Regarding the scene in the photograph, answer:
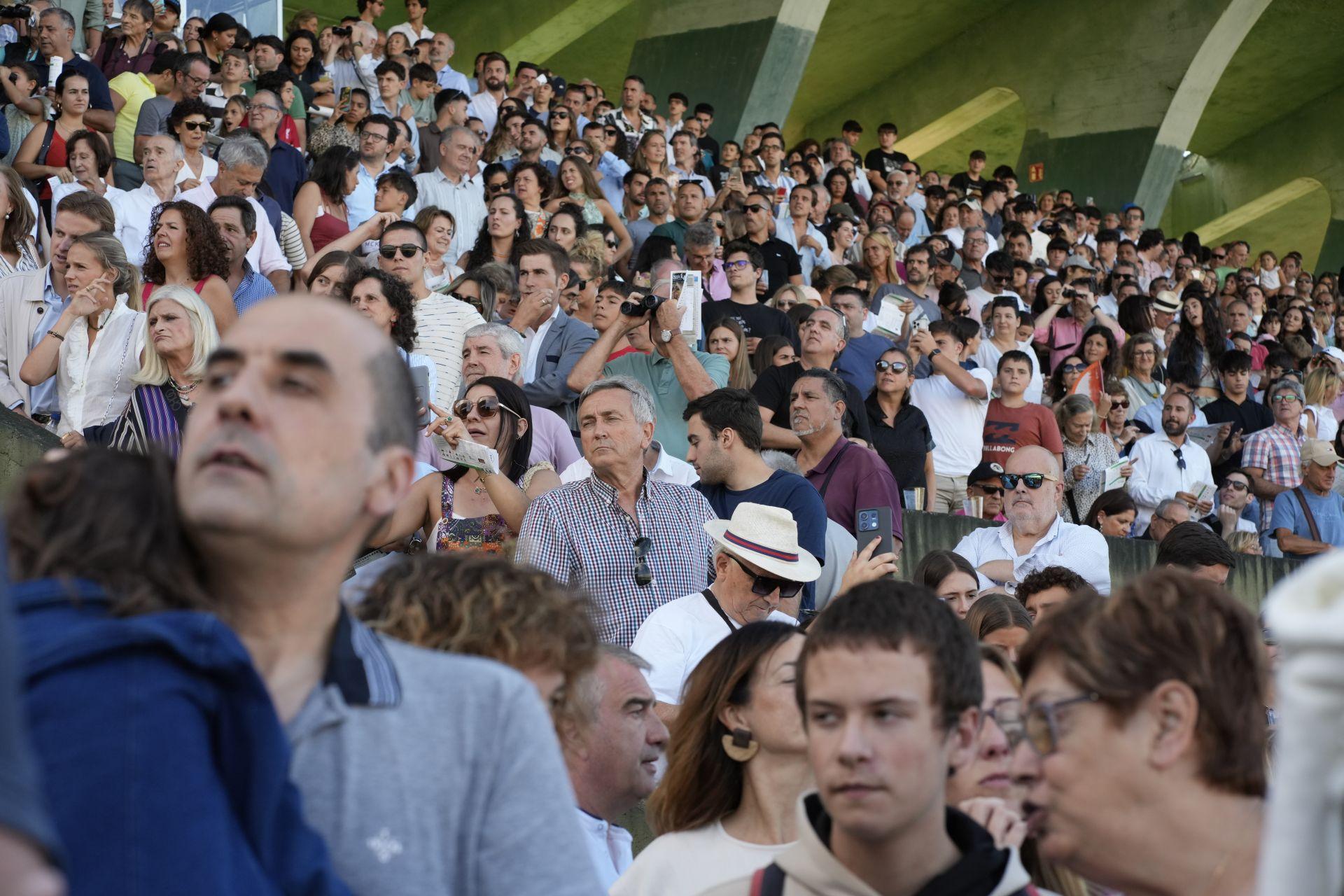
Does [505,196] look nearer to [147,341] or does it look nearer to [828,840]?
[147,341]

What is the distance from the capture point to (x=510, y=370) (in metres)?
6.51

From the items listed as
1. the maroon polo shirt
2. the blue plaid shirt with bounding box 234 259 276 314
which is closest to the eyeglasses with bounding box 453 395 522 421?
the blue plaid shirt with bounding box 234 259 276 314

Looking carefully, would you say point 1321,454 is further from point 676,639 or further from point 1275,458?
point 676,639

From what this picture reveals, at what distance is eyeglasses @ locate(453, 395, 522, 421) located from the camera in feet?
18.0

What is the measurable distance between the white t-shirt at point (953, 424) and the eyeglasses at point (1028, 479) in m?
2.44

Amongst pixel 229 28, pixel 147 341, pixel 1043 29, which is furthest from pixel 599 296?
pixel 1043 29

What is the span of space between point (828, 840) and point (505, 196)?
22.7 feet

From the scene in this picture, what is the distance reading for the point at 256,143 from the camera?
8.14 metres

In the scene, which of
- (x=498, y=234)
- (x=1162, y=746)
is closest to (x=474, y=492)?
(x=1162, y=746)

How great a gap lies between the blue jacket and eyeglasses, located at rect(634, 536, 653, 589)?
3576 mm

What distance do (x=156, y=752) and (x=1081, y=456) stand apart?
8.87 metres

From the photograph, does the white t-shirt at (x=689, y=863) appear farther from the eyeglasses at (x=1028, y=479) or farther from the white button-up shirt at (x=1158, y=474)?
the white button-up shirt at (x=1158, y=474)

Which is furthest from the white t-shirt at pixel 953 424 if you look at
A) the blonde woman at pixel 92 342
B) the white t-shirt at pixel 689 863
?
the white t-shirt at pixel 689 863

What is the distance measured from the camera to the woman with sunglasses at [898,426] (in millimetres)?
8227
